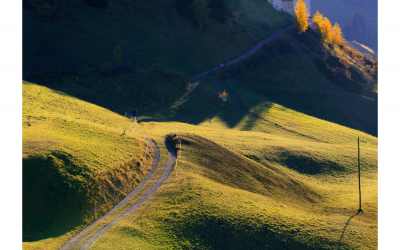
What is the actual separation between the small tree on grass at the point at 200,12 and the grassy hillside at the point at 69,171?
2899 inches

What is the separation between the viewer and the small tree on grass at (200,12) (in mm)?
104125

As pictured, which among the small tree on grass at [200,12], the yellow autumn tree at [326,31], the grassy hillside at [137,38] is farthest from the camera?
the yellow autumn tree at [326,31]

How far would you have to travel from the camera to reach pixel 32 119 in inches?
1559

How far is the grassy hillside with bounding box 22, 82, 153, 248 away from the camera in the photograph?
86.7 feet

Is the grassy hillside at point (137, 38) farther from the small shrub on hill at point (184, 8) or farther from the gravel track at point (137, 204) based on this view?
the gravel track at point (137, 204)

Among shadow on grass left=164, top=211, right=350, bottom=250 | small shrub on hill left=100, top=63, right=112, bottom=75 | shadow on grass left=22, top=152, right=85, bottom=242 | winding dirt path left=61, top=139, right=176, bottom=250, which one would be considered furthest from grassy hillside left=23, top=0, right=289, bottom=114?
shadow on grass left=164, top=211, right=350, bottom=250

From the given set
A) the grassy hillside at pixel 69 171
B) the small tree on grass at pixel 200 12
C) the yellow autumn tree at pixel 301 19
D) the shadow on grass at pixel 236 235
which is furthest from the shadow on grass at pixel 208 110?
the yellow autumn tree at pixel 301 19

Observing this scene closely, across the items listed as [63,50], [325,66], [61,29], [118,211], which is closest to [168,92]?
[63,50]

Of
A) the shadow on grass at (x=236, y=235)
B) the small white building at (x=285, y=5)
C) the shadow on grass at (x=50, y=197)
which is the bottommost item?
the shadow on grass at (x=236, y=235)

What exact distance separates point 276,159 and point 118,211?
26.9 meters

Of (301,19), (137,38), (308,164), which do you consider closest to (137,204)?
(308,164)

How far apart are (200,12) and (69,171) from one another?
8693 centimetres

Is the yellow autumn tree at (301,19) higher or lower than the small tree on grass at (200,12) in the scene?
higher

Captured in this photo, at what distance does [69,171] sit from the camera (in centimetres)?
2959
